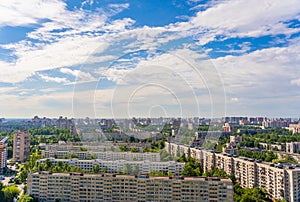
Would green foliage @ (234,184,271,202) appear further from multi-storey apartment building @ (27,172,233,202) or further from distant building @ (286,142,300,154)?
distant building @ (286,142,300,154)

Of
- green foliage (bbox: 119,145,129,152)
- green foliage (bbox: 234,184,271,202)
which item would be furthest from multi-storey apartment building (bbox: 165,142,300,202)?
green foliage (bbox: 119,145,129,152)

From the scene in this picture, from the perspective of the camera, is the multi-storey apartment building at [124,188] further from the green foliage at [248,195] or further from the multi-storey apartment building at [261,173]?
the multi-storey apartment building at [261,173]

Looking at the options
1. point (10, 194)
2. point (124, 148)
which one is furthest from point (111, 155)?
point (10, 194)

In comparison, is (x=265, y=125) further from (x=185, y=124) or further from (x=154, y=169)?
(x=154, y=169)

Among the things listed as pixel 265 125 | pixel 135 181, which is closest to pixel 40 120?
A: pixel 265 125

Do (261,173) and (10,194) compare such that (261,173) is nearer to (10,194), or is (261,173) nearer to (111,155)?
(111,155)

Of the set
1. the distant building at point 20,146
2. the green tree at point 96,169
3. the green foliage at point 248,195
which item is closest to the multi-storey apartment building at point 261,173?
the green foliage at point 248,195

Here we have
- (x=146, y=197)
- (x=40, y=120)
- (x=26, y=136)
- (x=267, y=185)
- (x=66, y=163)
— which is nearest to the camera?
(x=146, y=197)
